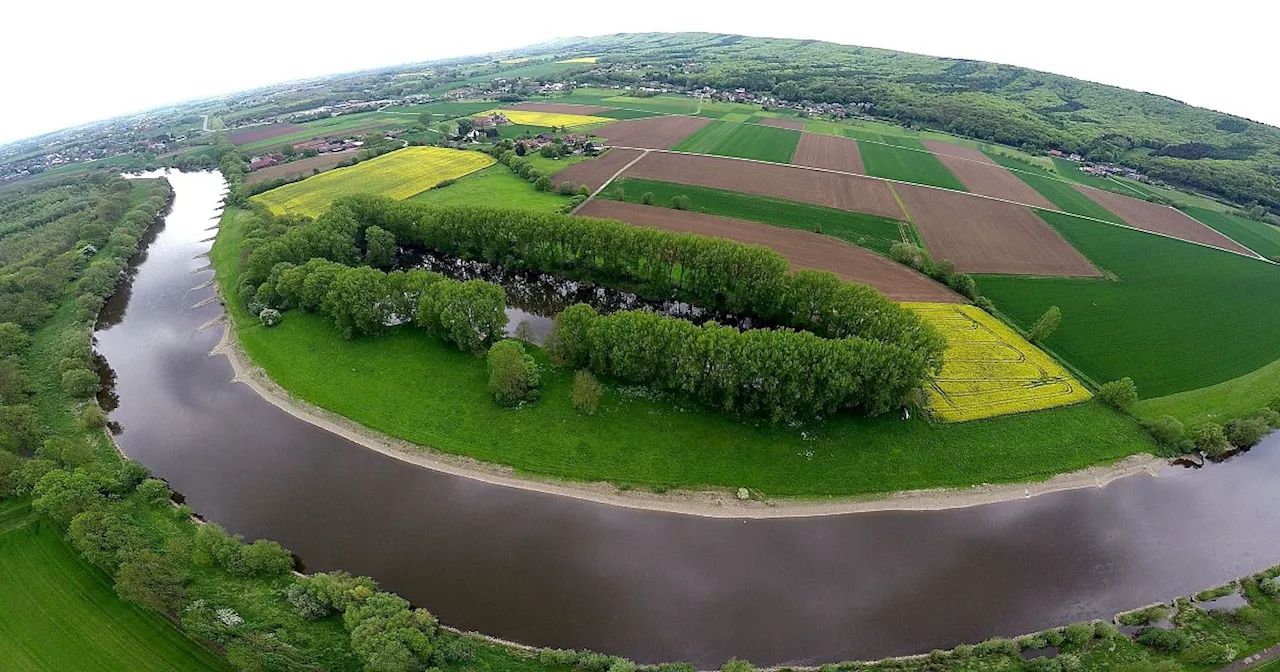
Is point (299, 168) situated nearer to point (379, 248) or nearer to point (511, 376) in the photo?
point (379, 248)

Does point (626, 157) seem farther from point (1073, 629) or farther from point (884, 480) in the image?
point (1073, 629)

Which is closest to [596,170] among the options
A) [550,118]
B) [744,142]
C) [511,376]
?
[744,142]

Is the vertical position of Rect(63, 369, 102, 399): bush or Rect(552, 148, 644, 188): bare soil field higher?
Rect(552, 148, 644, 188): bare soil field

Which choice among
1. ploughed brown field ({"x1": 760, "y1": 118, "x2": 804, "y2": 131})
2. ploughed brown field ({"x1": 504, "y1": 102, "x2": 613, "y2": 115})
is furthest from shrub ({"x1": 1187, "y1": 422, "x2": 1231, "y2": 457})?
ploughed brown field ({"x1": 504, "y1": 102, "x2": 613, "y2": 115})

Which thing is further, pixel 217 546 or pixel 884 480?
pixel 884 480

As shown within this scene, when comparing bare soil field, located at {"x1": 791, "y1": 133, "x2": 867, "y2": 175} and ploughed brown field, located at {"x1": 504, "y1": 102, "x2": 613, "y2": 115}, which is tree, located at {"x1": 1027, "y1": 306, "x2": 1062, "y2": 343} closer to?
bare soil field, located at {"x1": 791, "y1": 133, "x2": 867, "y2": 175}

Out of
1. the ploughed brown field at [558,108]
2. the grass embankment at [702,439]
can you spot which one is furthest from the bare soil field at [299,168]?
the grass embankment at [702,439]

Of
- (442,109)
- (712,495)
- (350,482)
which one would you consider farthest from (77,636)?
(442,109)
